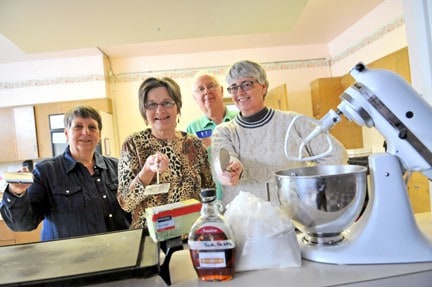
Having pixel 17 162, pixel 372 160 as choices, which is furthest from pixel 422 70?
pixel 17 162

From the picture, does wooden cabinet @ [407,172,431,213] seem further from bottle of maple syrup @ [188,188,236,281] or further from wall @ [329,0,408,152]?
bottle of maple syrup @ [188,188,236,281]

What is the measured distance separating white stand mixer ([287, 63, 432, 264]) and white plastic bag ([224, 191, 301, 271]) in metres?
0.06

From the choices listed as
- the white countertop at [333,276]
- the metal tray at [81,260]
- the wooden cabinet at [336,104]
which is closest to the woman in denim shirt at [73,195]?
the metal tray at [81,260]

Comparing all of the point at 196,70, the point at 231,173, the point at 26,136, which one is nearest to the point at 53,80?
the point at 26,136

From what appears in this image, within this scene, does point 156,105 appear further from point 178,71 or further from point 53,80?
point 53,80

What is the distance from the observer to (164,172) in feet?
3.10

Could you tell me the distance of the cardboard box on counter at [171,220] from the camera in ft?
2.09

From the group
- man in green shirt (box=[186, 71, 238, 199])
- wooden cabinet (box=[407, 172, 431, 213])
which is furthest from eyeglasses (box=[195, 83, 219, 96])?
wooden cabinet (box=[407, 172, 431, 213])

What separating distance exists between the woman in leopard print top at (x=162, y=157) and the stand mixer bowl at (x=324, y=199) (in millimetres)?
389

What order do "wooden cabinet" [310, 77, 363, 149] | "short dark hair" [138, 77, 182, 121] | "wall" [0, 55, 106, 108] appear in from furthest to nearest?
"wooden cabinet" [310, 77, 363, 149], "wall" [0, 55, 106, 108], "short dark hair" [138, 77, 182, 121]

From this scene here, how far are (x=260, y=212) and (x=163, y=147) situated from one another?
19.7 inches

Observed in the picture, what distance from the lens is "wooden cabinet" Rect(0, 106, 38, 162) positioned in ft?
11.7

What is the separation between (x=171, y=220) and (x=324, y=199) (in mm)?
309

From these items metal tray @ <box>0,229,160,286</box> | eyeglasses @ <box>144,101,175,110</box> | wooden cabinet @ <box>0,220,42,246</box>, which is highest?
eyeglasses @ <box>144,101,175,110</box>
